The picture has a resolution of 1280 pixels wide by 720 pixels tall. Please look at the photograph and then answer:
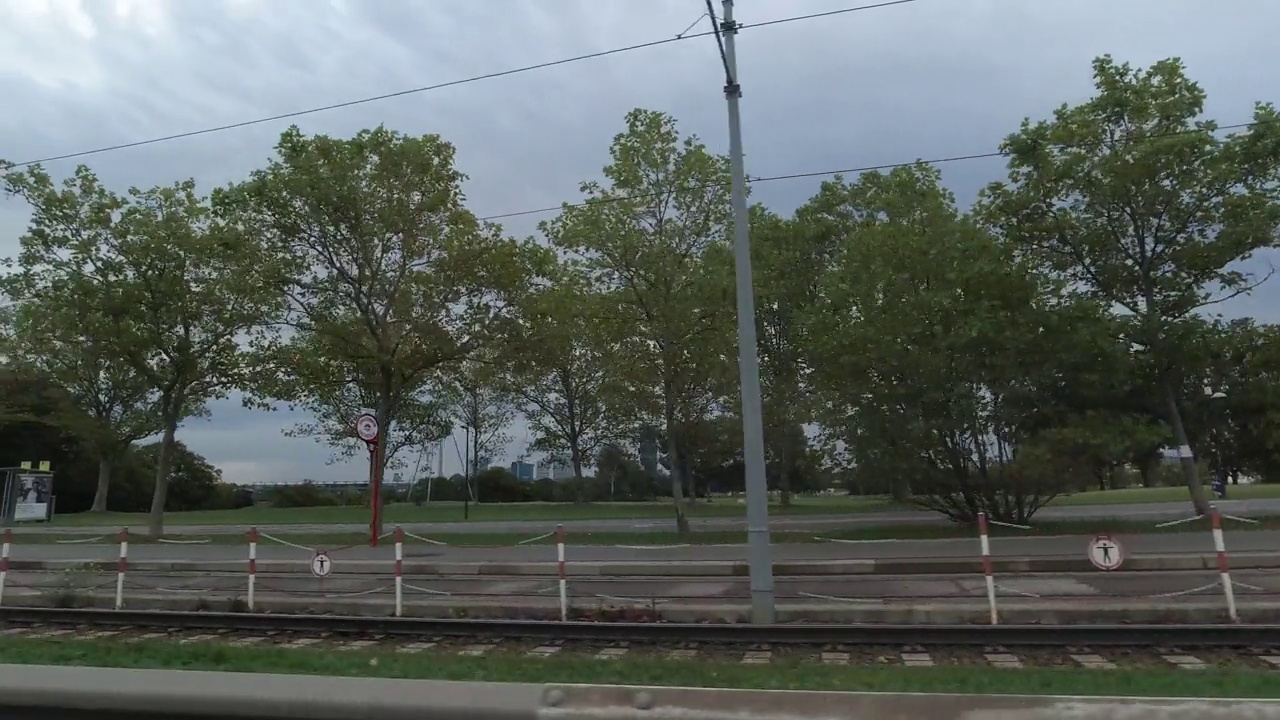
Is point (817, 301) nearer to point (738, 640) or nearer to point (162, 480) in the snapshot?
point (738, 640)

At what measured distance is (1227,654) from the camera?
8.23 meters

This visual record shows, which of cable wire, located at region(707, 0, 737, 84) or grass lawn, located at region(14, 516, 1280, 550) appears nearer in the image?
cable wire, located at region(707, 0, 737, 84)

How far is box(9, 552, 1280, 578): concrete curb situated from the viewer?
13.5 meters

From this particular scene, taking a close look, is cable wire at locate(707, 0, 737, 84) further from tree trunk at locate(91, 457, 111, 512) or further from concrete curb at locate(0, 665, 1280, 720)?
tree trunk at locate(91, 457, 111, 512)

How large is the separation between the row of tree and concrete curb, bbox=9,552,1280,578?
5291 millimetres

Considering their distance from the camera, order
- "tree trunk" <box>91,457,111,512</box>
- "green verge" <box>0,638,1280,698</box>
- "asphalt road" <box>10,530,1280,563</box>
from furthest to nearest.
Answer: "tree trunk" <box>91,457,111,512</box> < "asphalt road" <box>10,530,1280,563</box> < "green verge" <box>0,638,1280,698</box>

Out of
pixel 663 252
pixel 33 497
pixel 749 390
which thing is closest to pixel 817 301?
pixel 663 252

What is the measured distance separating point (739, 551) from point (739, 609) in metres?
7.09

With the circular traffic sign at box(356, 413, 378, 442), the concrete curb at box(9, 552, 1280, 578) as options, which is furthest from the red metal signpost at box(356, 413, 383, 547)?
the concrete curb at box(9, 552, 1280, 578)

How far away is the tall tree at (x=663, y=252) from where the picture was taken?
22.5 metres

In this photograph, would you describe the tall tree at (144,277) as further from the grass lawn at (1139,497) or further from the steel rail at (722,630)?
the grass lawn at (1139,497)

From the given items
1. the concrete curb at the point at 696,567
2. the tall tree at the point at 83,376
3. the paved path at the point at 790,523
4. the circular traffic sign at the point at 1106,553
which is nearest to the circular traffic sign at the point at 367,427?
the concrete curb at the point at 696,567

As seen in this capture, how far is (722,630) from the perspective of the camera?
31.2ft

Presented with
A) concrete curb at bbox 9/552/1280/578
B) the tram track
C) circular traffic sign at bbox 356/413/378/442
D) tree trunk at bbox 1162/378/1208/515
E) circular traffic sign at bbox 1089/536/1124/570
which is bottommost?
the tram track
